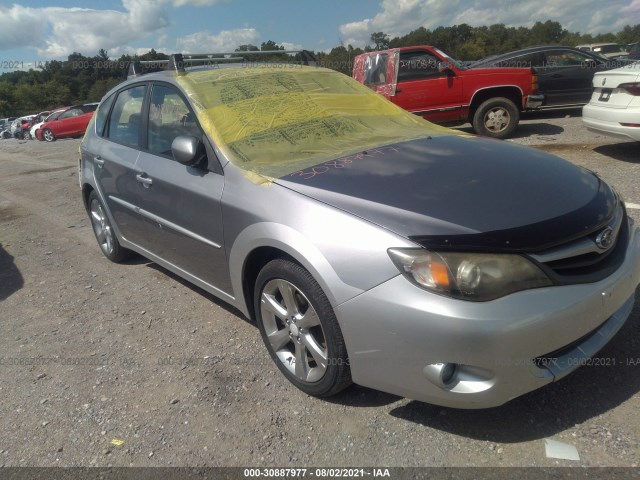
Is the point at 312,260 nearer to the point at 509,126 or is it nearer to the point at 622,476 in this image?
the point at 622,476

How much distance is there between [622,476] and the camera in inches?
77.1

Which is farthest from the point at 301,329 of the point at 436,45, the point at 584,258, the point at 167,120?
the point at 436,45

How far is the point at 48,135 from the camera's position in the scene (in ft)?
77.1

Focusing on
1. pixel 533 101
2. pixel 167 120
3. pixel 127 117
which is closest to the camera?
pixel 167 120

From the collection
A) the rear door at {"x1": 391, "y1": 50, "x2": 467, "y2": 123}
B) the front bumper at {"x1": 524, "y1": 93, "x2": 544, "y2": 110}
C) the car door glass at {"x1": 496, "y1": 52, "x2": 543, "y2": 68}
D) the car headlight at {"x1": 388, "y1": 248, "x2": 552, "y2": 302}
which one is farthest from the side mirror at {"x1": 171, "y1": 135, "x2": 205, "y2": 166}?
the car door glass at {"x1": 496, "y1": 52, "x2": 543, "y2": 68}

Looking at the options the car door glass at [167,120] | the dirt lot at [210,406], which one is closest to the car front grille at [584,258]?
the dirt lot at [210,406]

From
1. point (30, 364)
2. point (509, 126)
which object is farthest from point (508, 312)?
point (509, 126)

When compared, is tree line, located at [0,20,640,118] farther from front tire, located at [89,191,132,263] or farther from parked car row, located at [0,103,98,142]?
front tire, located at [89,191,132,263]

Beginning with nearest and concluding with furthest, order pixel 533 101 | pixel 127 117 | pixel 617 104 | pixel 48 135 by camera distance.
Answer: pixel 127 117 → pixel 617 104 → pixel 533 101 → pixel 48 135

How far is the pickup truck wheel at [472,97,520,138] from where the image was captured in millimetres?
8898

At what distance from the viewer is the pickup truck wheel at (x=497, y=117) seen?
8.90m

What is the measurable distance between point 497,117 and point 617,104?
2.78 metres

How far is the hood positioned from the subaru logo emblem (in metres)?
0.04

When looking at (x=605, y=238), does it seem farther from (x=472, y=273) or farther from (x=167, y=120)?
(x=167, y=120)
